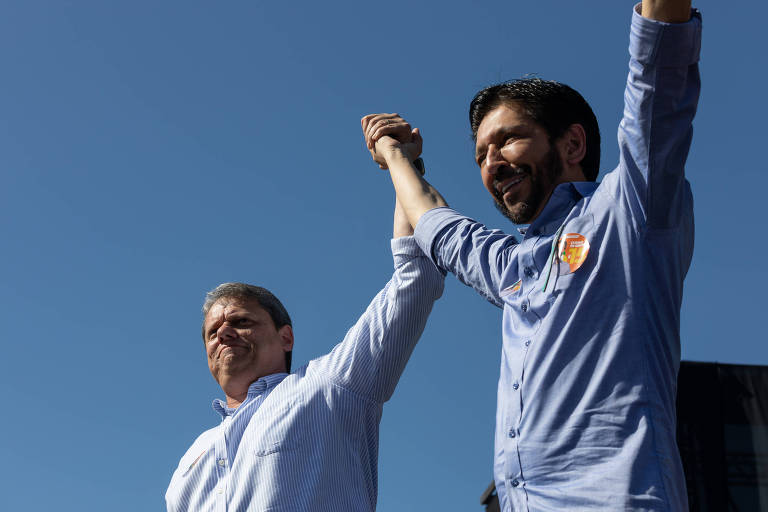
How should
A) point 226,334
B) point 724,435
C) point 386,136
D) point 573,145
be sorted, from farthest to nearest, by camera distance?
1. point 724,435
2. point 226,334
3. point 386,136
4. point 573,145

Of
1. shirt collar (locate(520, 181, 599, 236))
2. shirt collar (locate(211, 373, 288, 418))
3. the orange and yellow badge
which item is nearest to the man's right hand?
shirt collar (locate(520, 181, 599, 236))

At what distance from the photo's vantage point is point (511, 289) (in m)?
2.12

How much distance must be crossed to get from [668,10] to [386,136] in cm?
129

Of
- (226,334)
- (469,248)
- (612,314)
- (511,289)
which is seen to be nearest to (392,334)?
(226,334)

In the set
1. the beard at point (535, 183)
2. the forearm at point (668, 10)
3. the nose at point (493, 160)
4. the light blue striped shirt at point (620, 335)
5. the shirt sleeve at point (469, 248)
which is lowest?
the light blue striped shirt at point (620, 335)

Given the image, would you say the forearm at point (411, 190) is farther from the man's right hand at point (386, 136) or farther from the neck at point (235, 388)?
the neck at point (235, 388)

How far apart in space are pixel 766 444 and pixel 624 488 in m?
6.54

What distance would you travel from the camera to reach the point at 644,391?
1773mm

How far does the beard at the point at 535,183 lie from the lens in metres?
2.24

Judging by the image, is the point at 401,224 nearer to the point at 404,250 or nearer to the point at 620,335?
the point at 404,250

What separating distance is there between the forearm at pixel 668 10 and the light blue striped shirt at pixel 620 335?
0.07 ft

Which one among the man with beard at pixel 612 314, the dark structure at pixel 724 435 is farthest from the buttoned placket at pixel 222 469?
the dark structure at pixel 724 435

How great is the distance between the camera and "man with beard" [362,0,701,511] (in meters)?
1.75

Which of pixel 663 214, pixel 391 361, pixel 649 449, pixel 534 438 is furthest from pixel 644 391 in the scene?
pixel 391 361
